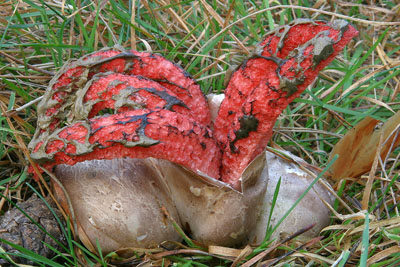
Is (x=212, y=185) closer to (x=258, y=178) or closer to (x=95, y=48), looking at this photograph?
(x=258, y=178)

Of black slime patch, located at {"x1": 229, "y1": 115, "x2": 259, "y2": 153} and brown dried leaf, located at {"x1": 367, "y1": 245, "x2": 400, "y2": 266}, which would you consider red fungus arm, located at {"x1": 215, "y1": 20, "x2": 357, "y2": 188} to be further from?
brown dried leaf, located at {"x1": 367, "y1": 245, "x2": 400, "y2": 266}

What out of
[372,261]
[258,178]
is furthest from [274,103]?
[372,261]

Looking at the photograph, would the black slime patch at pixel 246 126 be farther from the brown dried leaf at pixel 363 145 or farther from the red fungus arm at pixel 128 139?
the brown dried leaf at pixel 363 145

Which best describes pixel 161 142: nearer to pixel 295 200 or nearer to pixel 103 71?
pixel 103 71

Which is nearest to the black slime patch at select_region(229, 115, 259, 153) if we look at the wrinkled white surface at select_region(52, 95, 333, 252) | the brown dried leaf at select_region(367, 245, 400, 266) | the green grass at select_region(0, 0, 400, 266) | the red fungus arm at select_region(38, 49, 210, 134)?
the wrinkled white surface at select_region(52, 95, 333, 252)

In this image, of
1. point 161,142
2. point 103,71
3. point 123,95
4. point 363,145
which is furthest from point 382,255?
point 103,71

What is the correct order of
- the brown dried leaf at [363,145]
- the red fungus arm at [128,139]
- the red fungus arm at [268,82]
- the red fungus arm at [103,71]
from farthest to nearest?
the brown dried leaf at [363,145]
the red fungus arm at [103,71]
the red fungus arm at [128,139]
the red fungus arm at [268,82]

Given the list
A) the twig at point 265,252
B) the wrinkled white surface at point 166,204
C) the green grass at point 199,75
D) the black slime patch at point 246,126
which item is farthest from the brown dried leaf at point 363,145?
the black slime patch at point 246,126
